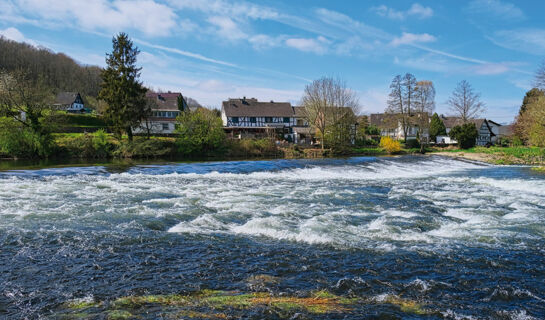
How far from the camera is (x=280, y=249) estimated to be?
7.86 meters

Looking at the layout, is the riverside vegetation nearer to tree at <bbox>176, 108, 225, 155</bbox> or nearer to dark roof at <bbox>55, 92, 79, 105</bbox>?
tree at <bbox>176, 108, 225, 155</bbox>

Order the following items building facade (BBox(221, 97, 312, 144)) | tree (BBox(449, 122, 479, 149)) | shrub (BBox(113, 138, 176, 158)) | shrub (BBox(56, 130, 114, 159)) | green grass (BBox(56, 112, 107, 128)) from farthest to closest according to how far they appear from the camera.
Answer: building facade (BBox(221, 97, 312, 144)) → green grass (BBox(56, 112, 107, 128)) → tree (BBox(449, 122, 479, 149)) → shrub (BBox(113, 138, 176, 158)) → shrub (BBox(56, 130, 114, 159))

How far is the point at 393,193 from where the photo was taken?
16.0 m

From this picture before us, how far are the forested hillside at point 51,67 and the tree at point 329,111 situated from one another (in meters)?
82.8

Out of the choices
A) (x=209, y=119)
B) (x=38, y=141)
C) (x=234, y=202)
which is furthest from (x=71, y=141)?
(x=234, y=202)

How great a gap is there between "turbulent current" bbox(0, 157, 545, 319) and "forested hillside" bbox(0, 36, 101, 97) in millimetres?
111385

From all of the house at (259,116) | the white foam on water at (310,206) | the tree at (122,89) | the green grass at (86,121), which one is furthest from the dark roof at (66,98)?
the white foam on water at (310,206)

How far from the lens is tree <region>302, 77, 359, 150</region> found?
49.2 meters

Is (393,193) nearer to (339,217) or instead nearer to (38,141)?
(339,217)

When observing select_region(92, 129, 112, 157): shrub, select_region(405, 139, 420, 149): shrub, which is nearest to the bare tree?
select_region(92, 129, 112, 157): shrub

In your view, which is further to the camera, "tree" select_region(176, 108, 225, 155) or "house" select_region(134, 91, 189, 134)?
"house" select_region(134, 91, 189, 134)

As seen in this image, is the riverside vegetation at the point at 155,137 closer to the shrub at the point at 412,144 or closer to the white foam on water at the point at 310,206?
the shrub at the point at 412,144

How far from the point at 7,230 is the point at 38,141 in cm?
3029

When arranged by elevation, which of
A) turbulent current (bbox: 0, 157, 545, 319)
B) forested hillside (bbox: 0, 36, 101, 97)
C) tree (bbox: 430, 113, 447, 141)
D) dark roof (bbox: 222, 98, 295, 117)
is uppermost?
forested hillside (bbox: 0, 36, 101, 97)
